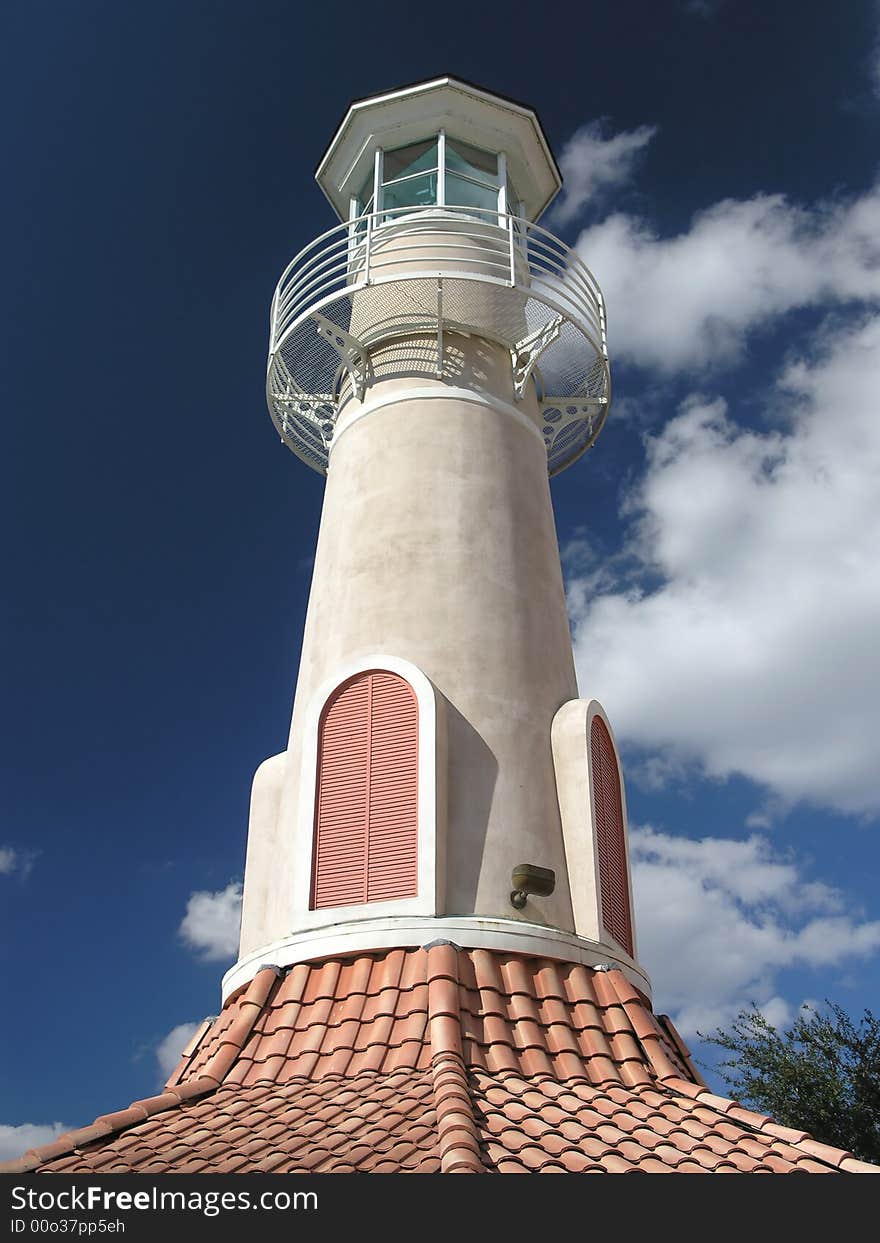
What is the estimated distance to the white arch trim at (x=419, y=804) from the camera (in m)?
11.5

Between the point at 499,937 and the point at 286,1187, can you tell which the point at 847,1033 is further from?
the point at 286,1187

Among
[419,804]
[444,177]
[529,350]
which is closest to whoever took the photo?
[419,804]

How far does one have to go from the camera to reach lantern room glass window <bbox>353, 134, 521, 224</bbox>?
17.0 m

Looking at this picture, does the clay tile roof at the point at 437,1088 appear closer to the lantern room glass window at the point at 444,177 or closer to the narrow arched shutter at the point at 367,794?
the narrow arched shutter at the point at 367,794

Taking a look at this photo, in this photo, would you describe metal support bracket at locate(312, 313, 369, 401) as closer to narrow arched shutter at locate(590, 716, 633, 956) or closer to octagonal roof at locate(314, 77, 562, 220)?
octagonal roof at locate(314, 77, 562, 220)

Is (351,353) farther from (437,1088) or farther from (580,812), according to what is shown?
(437,1088)

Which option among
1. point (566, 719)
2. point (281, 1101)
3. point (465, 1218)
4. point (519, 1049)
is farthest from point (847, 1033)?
point (465, 1218)

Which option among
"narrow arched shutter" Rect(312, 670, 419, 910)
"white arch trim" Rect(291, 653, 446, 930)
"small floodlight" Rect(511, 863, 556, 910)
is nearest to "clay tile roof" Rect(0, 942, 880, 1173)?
"white arch trim" Rect(291, 653, 446, 930)

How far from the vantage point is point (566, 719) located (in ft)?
43.1

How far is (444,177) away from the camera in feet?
55.1

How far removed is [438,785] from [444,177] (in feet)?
29.6

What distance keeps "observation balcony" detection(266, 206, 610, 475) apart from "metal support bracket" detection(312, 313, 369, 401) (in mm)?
18

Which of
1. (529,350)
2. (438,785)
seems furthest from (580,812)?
(529,350)

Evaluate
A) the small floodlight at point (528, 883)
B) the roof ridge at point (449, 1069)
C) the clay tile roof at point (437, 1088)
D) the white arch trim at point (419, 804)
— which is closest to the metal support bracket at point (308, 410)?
the white arch trim at point (419, 804)
